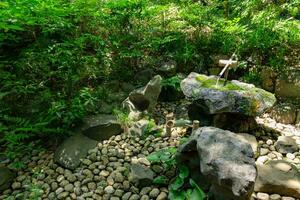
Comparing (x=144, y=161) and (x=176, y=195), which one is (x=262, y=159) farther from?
(x=144, y=161)

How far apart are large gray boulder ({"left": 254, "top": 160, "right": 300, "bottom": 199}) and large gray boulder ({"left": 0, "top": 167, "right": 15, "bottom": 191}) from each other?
251cm

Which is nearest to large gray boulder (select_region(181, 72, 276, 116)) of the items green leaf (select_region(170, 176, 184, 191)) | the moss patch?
the moss patch

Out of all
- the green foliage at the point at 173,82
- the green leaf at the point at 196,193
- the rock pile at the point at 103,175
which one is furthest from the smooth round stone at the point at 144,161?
the green foliage at the point at 173,82

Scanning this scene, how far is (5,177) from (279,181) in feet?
9.03

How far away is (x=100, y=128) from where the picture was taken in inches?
154

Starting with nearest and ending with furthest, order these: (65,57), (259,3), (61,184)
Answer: (61,184)
(65,57)
(259,3)

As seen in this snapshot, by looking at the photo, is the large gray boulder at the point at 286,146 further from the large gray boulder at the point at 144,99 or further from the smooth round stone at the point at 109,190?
the smooth round stone at the point at 109,190

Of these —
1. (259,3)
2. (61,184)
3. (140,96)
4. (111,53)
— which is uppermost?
(259,3)

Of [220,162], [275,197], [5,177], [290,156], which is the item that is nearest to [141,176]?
[220,162]

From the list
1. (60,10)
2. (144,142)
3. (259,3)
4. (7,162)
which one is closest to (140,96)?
(144,142)

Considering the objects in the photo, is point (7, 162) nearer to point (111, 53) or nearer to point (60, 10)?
point (60, 10)

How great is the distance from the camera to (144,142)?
3832 millimetres

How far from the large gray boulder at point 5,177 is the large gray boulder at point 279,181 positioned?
8.22 ft

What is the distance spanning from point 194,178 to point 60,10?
2.41 m
